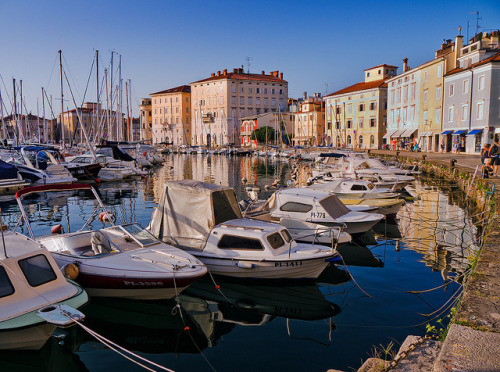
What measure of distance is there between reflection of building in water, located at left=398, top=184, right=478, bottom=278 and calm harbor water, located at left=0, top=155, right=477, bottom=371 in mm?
101

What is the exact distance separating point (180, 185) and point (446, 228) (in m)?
13.0

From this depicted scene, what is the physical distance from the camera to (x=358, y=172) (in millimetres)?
34344

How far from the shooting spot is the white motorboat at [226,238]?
40.1 ft

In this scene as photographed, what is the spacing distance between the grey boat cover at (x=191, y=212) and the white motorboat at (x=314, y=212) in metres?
3.43

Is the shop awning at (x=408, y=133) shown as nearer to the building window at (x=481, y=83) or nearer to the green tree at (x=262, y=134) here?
the building window at (x=481, y=83)

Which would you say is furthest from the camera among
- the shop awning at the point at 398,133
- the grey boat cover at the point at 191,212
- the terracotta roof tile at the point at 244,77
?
the terracotta roof tile at the point at 244,77

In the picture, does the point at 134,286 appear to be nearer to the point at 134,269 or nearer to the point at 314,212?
the point at 134,269

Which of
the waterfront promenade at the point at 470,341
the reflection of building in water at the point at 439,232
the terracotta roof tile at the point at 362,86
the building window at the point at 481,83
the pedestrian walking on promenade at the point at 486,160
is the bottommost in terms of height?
the reflection of building in water at the point at 439,232

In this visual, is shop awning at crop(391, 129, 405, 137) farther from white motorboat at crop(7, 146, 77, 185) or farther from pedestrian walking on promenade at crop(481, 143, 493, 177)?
white motorboat at crop(7, 146, 77, 185)

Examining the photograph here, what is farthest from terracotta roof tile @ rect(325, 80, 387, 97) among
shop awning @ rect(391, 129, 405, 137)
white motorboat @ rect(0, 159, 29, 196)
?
white motorboat @ rect(0, 159, 29, 196)

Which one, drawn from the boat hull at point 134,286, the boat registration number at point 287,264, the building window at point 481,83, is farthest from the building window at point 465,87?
the boat hull at point 134,286

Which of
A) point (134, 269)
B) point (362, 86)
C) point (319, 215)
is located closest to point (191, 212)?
point (134, 269)

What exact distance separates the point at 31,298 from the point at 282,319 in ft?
18.8

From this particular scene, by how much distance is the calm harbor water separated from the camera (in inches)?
345
